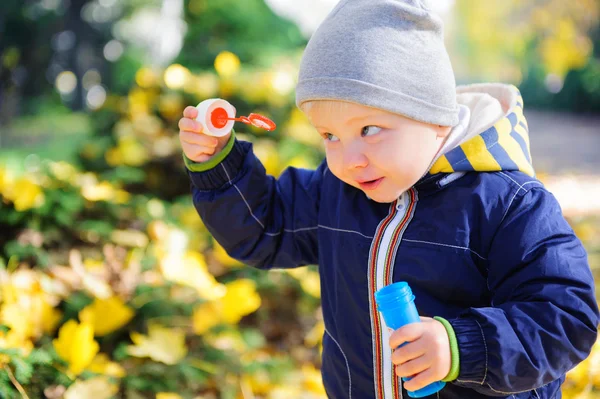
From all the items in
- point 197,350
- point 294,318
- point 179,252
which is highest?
point 179,252

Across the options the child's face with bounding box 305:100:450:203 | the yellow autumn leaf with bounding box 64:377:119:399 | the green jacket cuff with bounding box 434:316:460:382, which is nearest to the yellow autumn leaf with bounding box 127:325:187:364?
the yellow autumn leaf with bounding box 64:377:119:399

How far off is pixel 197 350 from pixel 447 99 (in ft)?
3.96

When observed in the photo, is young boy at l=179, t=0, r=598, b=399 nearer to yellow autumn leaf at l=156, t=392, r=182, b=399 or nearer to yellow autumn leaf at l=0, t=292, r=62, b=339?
yellow autumn leaf at l=156, t=392, r=182, b=399

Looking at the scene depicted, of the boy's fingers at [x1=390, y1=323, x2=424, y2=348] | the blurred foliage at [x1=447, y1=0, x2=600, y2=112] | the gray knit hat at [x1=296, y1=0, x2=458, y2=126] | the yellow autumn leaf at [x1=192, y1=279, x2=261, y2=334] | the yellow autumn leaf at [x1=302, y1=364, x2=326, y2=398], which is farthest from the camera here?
the blurred foliage at [x1=447, y1=0, x2=600, y2=112]

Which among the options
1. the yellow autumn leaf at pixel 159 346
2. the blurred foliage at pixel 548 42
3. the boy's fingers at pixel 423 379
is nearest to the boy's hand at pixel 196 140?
the yellow autumn leaf at pixel 159 346

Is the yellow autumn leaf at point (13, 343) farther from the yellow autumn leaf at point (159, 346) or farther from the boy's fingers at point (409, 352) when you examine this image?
the boy's fingers at point (409, 352)

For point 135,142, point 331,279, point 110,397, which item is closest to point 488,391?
point 331,279

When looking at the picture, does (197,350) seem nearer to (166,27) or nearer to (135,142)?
(135,142)

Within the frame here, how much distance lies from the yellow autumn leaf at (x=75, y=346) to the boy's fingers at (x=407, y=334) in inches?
36.7

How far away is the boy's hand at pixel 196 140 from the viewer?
54.1 inches

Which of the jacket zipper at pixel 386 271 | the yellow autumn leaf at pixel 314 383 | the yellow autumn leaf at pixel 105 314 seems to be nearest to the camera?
the jacket zipper at pixel 386 271

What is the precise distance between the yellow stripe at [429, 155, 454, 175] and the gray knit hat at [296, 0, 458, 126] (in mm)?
80

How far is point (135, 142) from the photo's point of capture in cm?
277

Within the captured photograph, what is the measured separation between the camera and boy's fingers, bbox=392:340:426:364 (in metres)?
1.00
